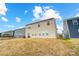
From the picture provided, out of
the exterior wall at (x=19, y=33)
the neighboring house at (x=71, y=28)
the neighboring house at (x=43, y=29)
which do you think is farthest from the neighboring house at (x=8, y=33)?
the neighboring house at (x=71, y=28)

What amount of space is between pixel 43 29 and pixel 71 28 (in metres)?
0.32

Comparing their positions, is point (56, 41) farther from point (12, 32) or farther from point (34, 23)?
point (12, 32)

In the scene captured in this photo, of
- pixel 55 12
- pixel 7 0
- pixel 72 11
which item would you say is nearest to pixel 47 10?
pixel 55 12

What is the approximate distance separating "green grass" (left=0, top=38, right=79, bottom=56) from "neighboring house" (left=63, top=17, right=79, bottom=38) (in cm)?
7

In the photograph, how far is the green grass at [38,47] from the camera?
8.08 feet

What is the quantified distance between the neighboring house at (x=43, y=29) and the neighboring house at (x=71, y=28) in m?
0.13

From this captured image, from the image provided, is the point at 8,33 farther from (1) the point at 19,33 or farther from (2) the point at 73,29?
(2) the point at 73,29

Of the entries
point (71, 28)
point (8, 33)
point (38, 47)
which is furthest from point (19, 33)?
point (71, 28)

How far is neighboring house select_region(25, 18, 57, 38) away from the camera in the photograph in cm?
251

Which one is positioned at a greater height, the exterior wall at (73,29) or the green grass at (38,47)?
the exterior wall at (73,29)

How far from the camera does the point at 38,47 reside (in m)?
2.49

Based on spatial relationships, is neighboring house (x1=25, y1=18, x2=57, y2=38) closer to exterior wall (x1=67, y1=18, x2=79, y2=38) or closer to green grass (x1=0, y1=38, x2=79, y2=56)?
green grass (x1=0, y1=38, x2=79, y2=56)

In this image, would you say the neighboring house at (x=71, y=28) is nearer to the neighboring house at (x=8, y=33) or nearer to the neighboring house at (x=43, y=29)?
the neighboring house at (x=43, y=29)

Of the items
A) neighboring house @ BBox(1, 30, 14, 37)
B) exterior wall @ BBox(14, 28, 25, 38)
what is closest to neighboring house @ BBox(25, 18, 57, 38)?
Result: exterior wall @ BBox(14, 28, 25, 38)
